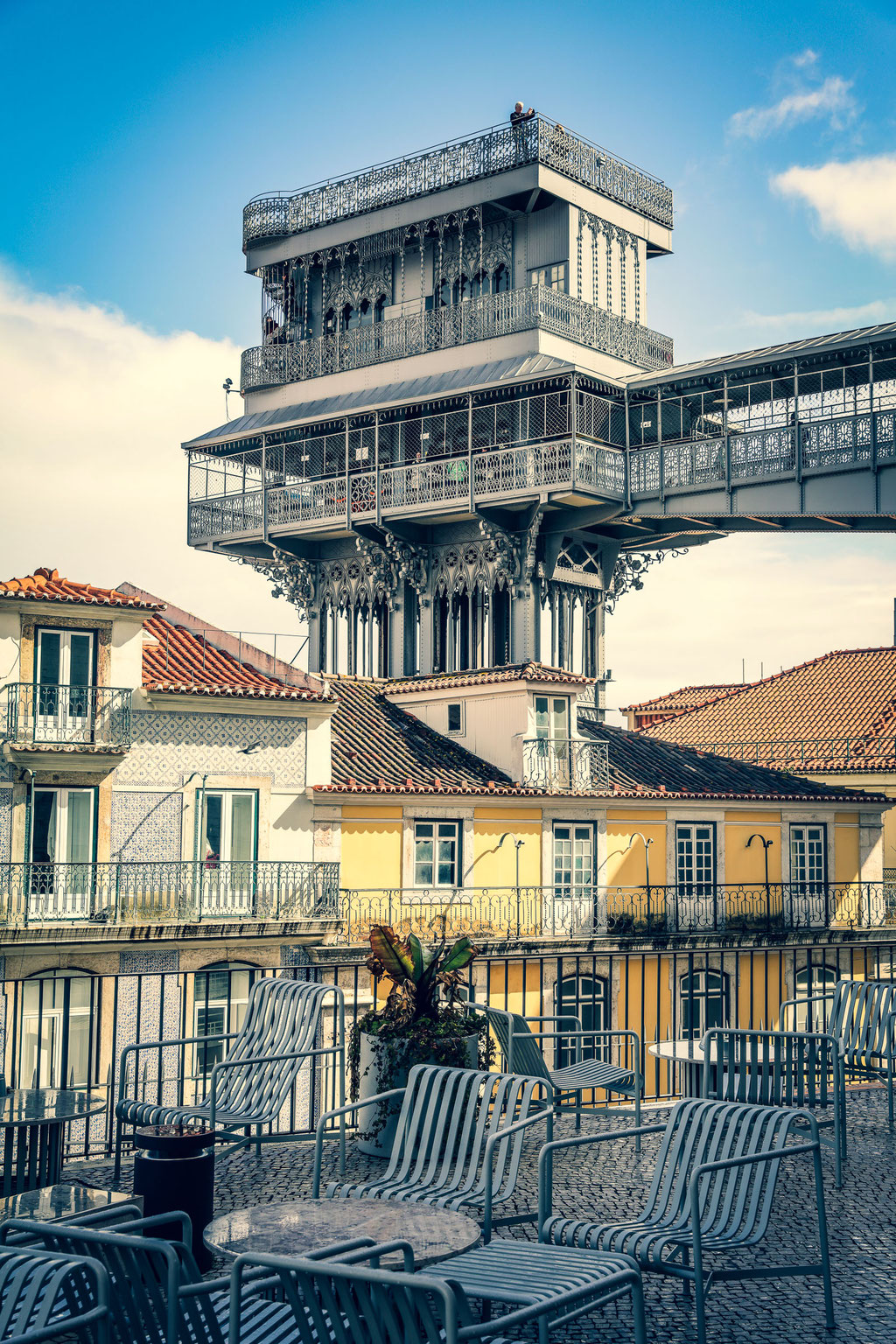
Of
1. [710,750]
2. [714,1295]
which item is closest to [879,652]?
[710,750]

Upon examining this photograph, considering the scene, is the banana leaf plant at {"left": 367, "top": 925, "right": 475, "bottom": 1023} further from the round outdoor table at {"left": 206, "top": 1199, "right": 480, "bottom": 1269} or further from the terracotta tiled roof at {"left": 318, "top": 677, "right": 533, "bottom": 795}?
the terracotta tiled roof at {"left": 318, "top": 677, "right": 533, "bottom": 795}

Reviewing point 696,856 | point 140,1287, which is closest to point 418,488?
point 696,856

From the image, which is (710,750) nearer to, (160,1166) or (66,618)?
(66,618)

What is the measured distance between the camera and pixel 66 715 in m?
28.4

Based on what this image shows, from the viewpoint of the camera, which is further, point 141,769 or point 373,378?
point 373,378

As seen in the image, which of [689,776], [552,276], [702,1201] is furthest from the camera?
[689,776]

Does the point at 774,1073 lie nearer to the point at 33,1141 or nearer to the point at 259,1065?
the point at 259,1065

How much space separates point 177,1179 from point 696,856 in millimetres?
31998

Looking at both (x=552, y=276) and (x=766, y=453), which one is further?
(x=552, y=276)

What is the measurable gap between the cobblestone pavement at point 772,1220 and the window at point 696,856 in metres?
26.3

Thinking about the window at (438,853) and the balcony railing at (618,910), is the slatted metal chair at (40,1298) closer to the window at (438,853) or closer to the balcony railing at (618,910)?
the balcony railing at (618,910)

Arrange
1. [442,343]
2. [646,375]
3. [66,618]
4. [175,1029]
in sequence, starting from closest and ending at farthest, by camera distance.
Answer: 1. [175,1029]
2. [66,618]
3. [646,375]
4. [442,343]

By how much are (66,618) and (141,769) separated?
3.44 metres

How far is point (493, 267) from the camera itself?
39375 millimetres
